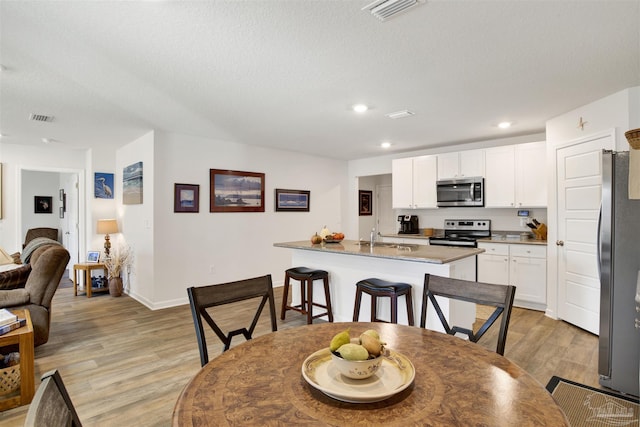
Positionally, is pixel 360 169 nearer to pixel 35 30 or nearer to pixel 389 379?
pixel 35 30

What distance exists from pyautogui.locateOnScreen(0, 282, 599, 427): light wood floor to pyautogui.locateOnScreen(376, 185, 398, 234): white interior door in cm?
394

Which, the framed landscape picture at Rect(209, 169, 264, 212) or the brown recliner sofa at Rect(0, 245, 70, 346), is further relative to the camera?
the framed landscape picture at Rect(209, 169, 264, 212)

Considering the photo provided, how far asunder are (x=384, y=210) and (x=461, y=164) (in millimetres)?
3097

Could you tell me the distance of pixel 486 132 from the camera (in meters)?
4.75

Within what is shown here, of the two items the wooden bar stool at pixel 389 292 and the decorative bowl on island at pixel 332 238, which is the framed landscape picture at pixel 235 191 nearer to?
the decorative bowl on island at pixel 332 238

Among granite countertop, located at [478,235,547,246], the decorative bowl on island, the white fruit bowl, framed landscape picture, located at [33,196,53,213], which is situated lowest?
the white fruit bowl

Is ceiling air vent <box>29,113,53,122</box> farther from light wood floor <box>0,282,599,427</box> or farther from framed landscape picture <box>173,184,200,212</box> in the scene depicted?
light wood floor <box>0,282,599,427</box>

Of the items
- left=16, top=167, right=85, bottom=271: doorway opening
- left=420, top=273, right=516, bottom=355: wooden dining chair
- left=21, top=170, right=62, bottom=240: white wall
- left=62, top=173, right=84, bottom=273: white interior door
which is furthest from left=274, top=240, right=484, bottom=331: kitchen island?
left=21, top=170, right=62, bottom=240: white wall

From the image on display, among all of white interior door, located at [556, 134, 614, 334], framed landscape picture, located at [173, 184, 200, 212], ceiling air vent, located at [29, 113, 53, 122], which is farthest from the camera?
framed landscape picture, located at [173, 184, 200, 212]

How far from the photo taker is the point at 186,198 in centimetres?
478

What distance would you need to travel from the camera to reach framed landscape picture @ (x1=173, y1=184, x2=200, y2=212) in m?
4.68

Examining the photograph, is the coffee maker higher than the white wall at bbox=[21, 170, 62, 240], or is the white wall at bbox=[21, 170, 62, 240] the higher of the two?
the white wall at bbox=[21, 170, 62, 240]

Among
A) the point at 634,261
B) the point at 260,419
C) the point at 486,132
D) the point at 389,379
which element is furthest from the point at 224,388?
the point at 486,132

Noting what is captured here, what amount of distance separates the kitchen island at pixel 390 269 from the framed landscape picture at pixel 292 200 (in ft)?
6.04
